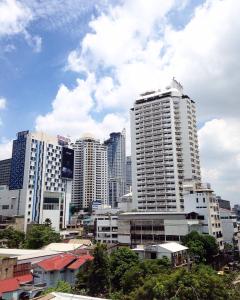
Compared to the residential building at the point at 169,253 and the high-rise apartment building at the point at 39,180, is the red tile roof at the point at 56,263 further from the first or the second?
the high-rise apartment building at the point at 39,180

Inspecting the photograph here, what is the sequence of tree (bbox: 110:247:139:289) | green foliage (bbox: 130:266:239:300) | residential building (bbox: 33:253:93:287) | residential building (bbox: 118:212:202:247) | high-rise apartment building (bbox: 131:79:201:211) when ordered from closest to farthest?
green foliage (bbox: 130:266:239:300)
tree (bbox: 110:247:139:289)
residential building (bbox: 33:253:93:287)
residential building (bbox: 118:212:202:247)
high-rise apartment building (bbox: 131:79:201:211)

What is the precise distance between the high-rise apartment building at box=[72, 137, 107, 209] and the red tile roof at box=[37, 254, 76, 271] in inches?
5159

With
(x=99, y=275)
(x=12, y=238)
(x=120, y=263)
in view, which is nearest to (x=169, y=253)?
(x=120, y=263)

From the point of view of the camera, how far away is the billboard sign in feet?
388

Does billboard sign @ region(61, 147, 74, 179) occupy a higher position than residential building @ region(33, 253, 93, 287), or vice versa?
billboard sign @ region(61, 147, 74, 179)

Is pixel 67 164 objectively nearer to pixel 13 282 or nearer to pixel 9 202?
pixel 9 202

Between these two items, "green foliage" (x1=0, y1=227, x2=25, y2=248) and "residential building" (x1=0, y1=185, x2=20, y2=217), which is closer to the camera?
"green foliage" (x1=0, y1=227, x2=25, y2=248)

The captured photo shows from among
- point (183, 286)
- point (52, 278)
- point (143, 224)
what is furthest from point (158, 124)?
point (183, 286)

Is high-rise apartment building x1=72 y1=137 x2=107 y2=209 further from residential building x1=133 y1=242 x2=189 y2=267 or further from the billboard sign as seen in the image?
residential building x1=133 y1=242 x2=189 y2=267


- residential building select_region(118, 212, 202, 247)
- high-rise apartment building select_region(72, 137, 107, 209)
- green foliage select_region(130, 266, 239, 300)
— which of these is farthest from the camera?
high-rise apartment building select_region(72, 137, 107, 209)

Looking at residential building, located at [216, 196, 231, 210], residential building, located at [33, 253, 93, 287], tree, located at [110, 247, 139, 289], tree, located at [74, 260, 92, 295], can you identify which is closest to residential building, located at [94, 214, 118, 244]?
residential building, located at [33, 253, 93, 287]

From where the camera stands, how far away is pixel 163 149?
10675 cm

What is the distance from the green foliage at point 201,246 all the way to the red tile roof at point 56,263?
2154 centimetres

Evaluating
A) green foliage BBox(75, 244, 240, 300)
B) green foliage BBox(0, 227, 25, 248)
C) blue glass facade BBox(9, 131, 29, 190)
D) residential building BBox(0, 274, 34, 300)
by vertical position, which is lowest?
residential building BBox(0, 274, 34, 300)
